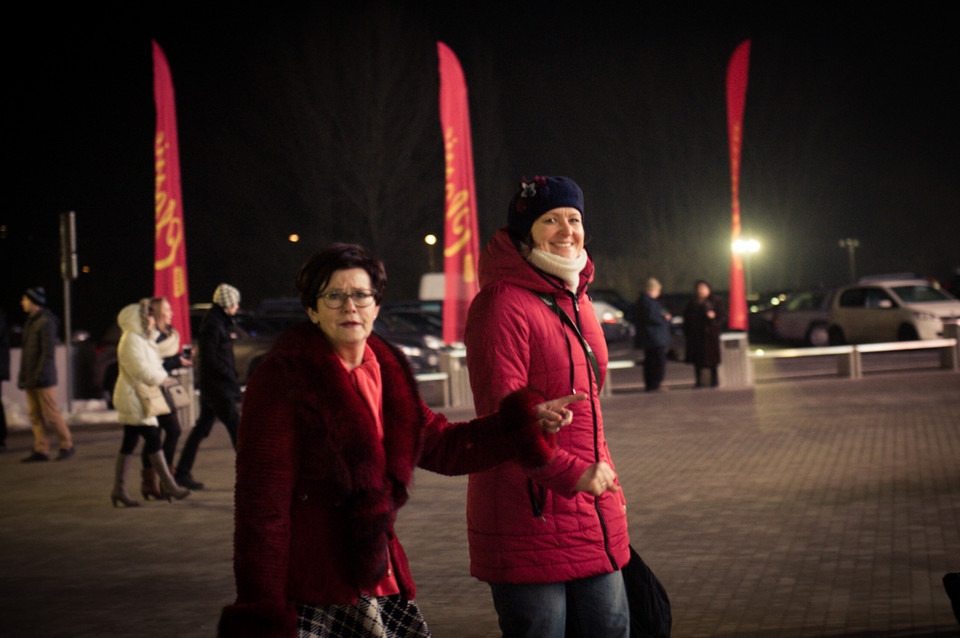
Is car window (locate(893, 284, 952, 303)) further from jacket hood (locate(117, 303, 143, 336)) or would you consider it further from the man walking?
jacket hood (locate(117, 303, 143, 336))

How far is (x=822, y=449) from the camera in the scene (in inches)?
417

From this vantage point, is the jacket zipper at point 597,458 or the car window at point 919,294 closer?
the jacket zipper at point 597,458

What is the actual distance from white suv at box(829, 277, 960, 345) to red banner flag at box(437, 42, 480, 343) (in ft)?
34.5

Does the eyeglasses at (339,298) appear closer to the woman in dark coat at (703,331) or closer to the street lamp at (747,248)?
the woman in dark coat at (703,331)

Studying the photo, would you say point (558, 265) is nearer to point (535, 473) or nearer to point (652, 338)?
point (535, 473)

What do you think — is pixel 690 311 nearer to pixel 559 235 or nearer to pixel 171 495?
pixel 171 495

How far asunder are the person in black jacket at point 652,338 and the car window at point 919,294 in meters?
A: 8.55

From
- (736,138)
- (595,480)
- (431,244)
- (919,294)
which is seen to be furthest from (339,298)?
(431,244)

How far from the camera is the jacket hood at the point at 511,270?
3.34 m

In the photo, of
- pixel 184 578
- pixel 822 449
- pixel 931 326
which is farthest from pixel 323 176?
pixel 184 578

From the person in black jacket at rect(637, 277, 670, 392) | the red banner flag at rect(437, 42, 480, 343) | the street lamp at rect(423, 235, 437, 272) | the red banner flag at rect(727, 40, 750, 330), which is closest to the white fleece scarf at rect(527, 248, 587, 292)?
the red banner flag at rect(437, 42, 480, 343)

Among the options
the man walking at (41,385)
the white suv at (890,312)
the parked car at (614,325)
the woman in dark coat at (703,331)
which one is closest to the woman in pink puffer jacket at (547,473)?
the man walking at (41,385)

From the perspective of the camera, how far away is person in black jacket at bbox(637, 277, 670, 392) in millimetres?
17969

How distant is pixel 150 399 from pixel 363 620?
6669 millimetres
